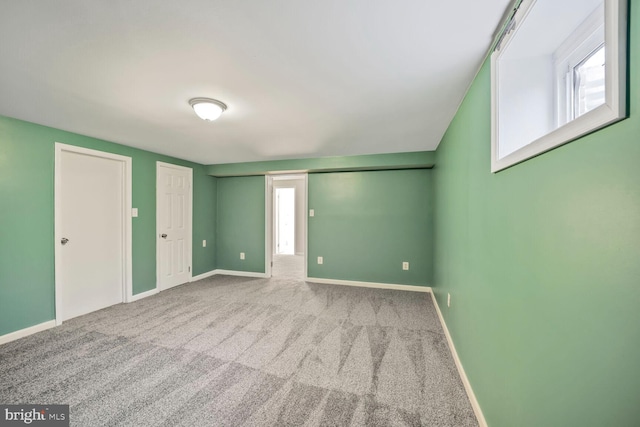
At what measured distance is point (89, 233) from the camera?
2.96 metres

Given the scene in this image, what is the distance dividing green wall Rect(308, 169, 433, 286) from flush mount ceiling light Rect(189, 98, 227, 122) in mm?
2488

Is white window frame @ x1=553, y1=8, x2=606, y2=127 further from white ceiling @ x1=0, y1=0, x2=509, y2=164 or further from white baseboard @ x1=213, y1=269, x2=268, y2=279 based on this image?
white baseboard @ x1=213, y1=269, x2=268, y2=279

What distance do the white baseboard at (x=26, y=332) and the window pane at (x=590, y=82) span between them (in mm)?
4326

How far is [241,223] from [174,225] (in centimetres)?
116

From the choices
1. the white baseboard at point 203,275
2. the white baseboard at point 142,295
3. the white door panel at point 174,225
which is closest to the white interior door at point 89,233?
the white baseboard at point 142,295

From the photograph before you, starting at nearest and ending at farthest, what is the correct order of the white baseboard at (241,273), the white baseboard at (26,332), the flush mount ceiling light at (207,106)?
the flush mount ceiling light at (207,106), the white baseboard at (26,332), the white baseboard at (241,273)

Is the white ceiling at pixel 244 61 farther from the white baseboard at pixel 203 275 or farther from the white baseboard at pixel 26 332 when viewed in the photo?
the white baseboard at pixel 203 275

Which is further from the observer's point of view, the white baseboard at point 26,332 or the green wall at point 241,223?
the green wall at point 241,223

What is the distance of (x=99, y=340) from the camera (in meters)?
2.30

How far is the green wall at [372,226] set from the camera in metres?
3.88

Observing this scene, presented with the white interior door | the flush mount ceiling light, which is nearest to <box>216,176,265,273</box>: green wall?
the white interior door

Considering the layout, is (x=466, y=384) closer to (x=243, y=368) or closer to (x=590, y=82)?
(x=243, y=368)

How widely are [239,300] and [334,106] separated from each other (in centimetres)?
281

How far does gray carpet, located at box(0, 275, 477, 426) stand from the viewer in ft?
4.91
